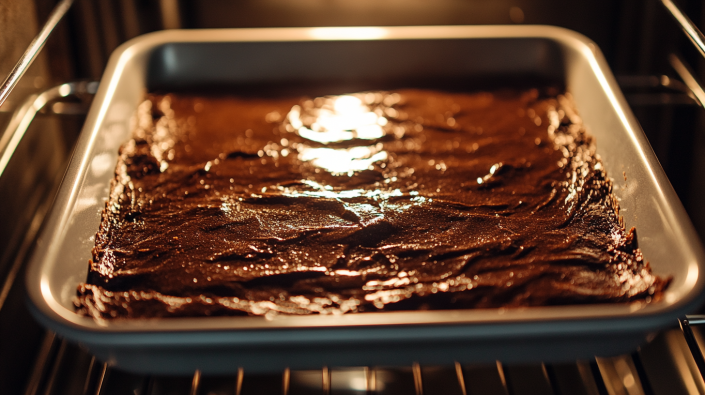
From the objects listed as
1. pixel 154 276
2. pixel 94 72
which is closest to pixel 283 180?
pixel 154 276

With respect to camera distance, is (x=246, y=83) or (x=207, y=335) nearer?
(x=207, y=335)

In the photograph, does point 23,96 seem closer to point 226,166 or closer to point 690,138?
point 226,166

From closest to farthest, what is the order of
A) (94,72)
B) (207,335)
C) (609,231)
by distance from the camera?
(207,335) < (609,231) < (94,72)

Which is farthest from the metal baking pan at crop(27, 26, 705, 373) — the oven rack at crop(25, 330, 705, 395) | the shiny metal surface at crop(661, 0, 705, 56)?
the oven rack at crop(25, 330, 705, 395)

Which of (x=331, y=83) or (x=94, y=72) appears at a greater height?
(x=94, y=72)

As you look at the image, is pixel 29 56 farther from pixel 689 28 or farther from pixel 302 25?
pixel 689 28

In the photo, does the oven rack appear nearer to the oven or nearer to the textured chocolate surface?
the oven
